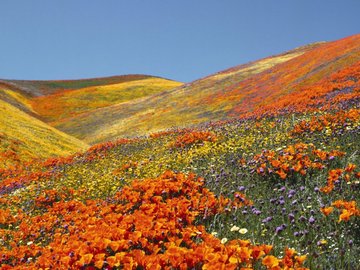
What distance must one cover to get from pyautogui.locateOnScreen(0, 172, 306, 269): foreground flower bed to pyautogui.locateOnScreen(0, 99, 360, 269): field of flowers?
0.05ft

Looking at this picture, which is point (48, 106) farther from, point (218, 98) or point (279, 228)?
point (279, 228)

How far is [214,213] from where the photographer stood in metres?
6.83

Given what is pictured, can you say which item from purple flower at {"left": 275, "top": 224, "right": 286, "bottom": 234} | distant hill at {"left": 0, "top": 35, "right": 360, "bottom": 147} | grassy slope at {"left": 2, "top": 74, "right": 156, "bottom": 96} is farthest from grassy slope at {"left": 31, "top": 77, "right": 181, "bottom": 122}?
purple flower at {"left": 275, "top": 224, "right": 286, "bottom": 234}

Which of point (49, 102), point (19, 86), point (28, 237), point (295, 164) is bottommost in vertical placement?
point (28, 237)

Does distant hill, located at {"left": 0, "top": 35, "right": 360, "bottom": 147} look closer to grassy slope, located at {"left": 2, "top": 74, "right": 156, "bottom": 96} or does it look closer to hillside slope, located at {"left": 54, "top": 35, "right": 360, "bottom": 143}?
hillside slope, located at {"left": 54, "top": 35, "right": 360, "bottom": 143}

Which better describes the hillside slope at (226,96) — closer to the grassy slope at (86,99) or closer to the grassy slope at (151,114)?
the grassy slope at (151,114)

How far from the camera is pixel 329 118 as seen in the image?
42.3ft

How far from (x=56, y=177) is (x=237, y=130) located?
8252 mm

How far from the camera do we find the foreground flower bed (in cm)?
436

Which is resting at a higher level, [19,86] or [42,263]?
[19,86]

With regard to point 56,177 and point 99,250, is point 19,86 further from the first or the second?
point 99,250

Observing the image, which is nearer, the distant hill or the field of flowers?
the field of flowers

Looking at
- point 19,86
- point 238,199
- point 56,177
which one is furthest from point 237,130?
point 19,86

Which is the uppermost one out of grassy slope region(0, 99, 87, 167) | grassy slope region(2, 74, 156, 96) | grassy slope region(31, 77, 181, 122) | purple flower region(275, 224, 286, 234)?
grassy slope region(2, 74, 156, 96)
